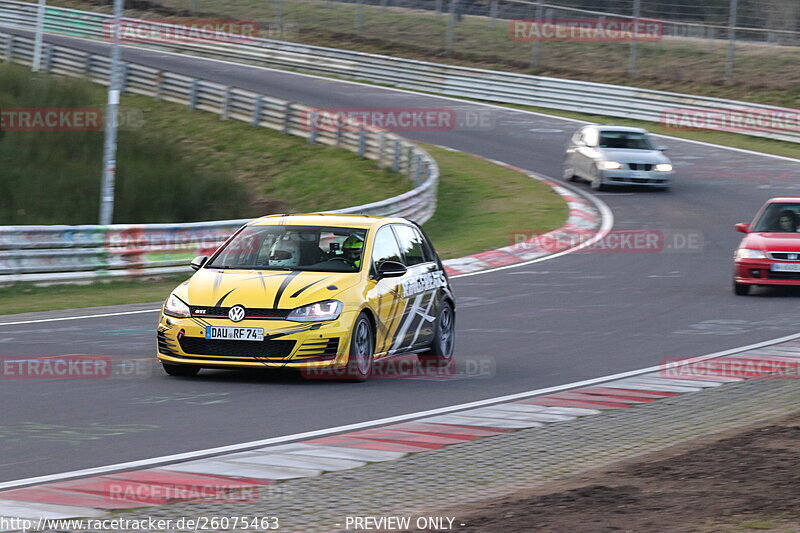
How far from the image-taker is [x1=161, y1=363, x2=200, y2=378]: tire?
35.6 ft

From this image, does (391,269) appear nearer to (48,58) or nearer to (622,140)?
(622,140)

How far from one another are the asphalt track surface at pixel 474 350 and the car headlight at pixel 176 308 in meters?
0.57

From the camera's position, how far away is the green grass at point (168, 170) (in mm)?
26688

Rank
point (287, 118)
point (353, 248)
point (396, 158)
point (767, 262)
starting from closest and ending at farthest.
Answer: point (353, 248) → point (767, 262) → point (396, 158) → point (287, 118)

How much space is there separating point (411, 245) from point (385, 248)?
72cm

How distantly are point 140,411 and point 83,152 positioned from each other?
72.8ft

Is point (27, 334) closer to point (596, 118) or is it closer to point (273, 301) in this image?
point (273, 301)

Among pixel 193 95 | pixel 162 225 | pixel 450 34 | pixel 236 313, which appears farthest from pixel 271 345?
pixel 450 34

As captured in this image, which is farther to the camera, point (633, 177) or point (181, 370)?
point (633, 177)

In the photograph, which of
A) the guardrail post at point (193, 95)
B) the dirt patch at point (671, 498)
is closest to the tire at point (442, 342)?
the dirt patch at point (671, 498)

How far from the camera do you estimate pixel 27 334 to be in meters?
13.5

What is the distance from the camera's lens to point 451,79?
46812 mm

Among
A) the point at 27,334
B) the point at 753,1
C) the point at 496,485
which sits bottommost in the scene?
the point at 27,334

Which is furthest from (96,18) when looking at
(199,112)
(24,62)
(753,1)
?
(753,1)
